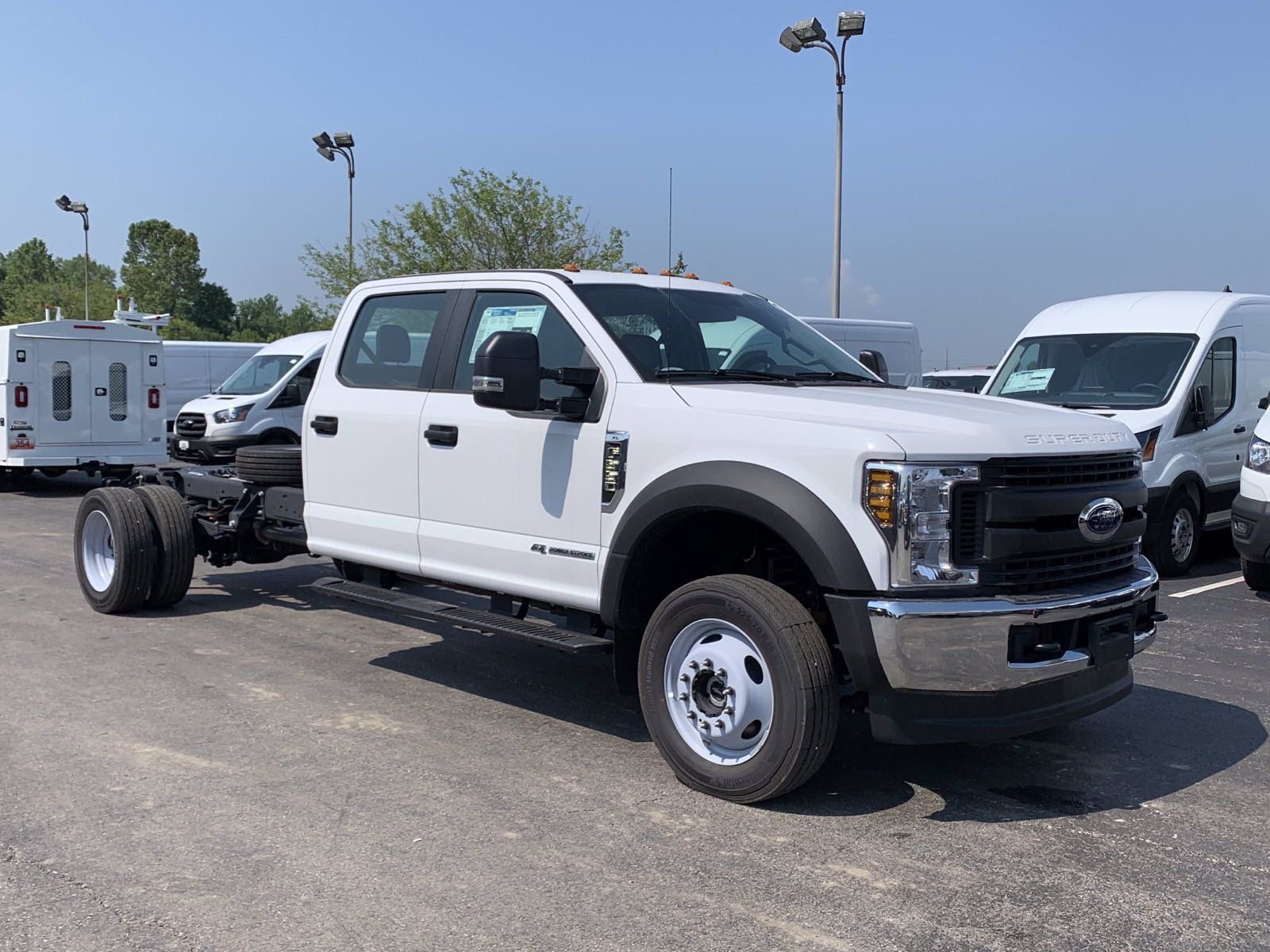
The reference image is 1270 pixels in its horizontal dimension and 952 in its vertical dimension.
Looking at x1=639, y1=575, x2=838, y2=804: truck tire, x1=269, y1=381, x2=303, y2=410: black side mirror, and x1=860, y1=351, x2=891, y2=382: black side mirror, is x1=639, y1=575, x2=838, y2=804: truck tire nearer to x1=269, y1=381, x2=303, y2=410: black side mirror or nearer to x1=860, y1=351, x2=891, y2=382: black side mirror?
x1=860, y1=351, x2=891, y2=382: black side mirror

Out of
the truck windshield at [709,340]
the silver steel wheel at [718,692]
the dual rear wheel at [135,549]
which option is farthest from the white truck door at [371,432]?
the dual rear wheel at [135,549]

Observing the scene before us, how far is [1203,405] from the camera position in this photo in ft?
34.6

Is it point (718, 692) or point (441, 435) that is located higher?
point (441, 435)

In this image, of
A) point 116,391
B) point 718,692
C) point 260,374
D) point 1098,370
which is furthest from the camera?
point 260,374

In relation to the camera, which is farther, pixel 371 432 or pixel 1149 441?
pixel 1149 441

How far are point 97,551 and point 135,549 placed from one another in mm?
658

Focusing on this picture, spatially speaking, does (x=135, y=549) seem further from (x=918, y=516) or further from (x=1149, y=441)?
(x=1149, y=441)

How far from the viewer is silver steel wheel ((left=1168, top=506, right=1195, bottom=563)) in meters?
10.4

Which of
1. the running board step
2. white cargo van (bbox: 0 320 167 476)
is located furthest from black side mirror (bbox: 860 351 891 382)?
white cargo van (bbox: 0 320 167 476)

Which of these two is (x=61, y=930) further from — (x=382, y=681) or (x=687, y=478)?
(x=382, y=681)

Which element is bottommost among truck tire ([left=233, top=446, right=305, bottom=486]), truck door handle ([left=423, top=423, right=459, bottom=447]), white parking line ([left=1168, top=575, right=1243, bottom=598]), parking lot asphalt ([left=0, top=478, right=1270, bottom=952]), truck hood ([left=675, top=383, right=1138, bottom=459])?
parking lot asphalt ([left=0, top=478, right=1270, bottom=952])

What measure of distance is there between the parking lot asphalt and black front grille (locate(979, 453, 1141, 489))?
1245mm

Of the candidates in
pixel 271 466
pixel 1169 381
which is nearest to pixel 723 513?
pixel 271 466

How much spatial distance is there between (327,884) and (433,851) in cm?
40
